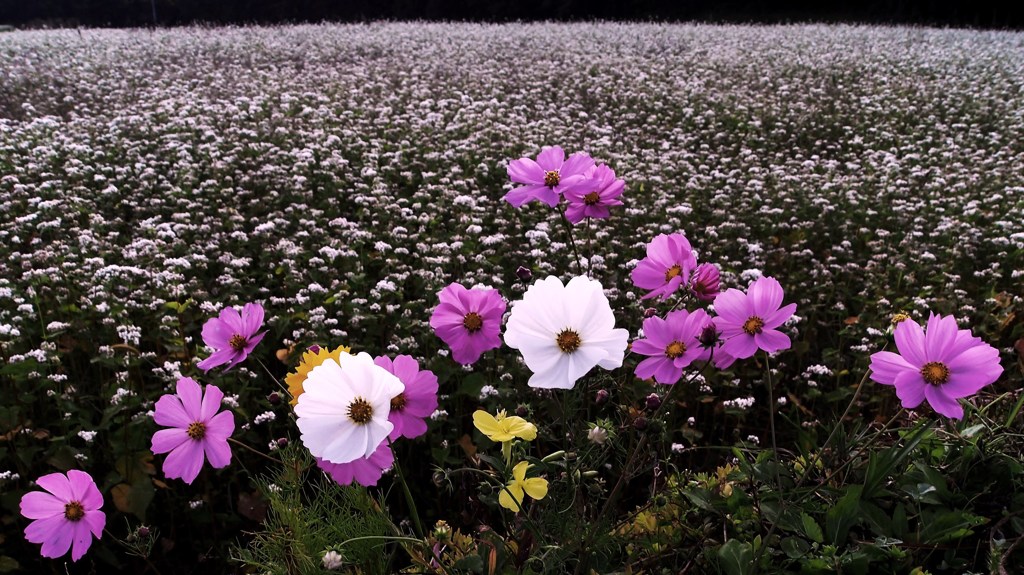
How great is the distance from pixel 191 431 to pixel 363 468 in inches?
10.4

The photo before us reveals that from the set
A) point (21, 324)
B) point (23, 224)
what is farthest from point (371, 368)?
point (23, 224)

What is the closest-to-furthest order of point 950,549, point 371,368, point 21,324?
1. point 371,368
2. point 950,549
3. point 21,324

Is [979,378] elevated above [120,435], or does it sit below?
above

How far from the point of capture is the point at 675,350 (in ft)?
3.09

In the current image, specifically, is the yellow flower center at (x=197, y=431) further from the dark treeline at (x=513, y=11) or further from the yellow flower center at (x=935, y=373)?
the dark treeline at (x=513, y=11)

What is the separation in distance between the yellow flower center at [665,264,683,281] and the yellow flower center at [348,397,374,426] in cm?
50

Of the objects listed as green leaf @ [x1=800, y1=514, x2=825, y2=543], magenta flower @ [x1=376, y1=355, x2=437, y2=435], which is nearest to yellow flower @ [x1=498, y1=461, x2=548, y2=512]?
magenta flower @ [x1=376, y1=355, x2=437, y2=435]

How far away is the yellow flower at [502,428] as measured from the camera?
0.89 metres

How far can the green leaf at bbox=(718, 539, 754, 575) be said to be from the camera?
95 cm

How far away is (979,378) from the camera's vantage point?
0.83 metres

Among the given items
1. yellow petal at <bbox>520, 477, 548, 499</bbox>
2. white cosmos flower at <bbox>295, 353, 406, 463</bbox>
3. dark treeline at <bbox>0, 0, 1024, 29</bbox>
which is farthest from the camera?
dark treeline at <bbox>0, 0, 1024, 29</bbox>

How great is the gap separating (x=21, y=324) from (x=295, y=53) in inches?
397

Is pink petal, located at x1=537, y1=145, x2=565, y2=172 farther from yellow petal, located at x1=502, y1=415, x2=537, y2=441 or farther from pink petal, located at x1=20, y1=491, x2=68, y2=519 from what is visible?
pink petal, located at x1=20, y1=491, x2=68, y2=519

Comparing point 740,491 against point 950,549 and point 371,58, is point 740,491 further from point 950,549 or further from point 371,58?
point 371,58
